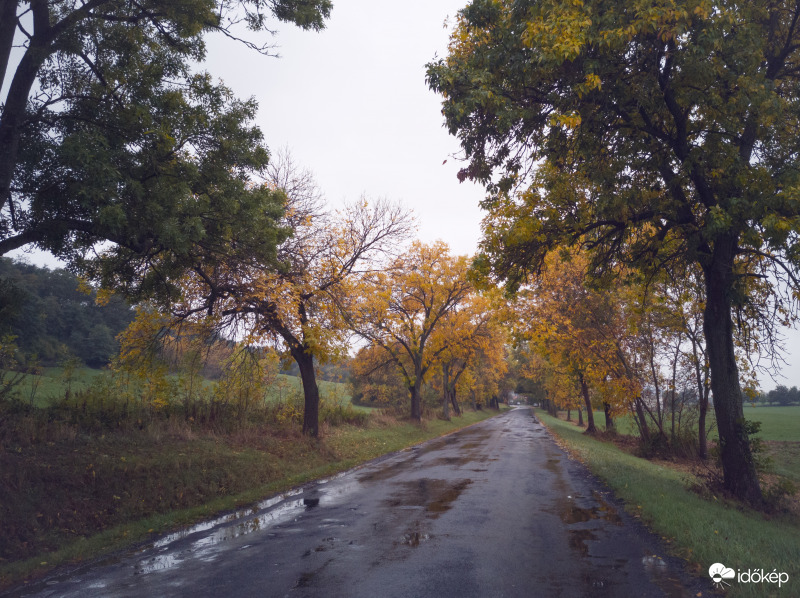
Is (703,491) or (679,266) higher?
(679,266)

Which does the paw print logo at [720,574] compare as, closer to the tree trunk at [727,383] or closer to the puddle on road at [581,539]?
the puddle on road at [581,539]

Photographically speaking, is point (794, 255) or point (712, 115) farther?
point (712, 115)

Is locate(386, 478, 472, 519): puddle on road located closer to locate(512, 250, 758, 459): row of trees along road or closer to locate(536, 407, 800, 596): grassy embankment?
locate(536, 407, 800, 596): grassy embankment

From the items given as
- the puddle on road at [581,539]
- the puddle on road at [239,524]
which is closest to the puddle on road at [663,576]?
the puddle on road at [581,539]

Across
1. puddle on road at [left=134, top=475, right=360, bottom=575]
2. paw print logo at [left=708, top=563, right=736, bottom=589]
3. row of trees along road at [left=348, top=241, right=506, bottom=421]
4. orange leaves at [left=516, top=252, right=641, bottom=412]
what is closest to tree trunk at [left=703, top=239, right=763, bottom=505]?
paw print logo at [left=708, top=563, right=736, bottom=589]

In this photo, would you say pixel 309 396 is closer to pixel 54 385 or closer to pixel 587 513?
pixel 54 385

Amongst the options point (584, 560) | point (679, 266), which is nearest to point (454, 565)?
point (584, 560)

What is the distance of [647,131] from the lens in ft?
30.3

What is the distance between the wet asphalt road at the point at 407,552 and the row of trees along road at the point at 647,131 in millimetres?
4616

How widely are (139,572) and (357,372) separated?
28.7m

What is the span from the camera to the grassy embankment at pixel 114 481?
6.83 m

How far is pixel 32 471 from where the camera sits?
26.1 feet

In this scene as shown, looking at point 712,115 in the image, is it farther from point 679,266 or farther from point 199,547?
point 199,547

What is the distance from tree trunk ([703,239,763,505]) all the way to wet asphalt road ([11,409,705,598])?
8.21 feet
